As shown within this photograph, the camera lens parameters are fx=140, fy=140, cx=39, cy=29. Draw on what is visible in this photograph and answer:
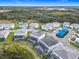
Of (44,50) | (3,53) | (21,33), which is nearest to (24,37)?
(21,33)

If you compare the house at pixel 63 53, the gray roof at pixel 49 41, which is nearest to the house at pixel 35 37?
the gray roof at pixel 49 41

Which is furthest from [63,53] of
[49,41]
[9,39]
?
[9,39]

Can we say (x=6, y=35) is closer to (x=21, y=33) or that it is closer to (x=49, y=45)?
(x=21, y=33)

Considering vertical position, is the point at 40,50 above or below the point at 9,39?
below

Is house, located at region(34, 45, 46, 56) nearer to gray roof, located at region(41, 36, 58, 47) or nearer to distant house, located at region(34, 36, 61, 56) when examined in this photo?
distant house, located at region(34, 36, 61, 56)

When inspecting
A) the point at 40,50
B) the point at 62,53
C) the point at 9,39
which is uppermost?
the point at 62,53

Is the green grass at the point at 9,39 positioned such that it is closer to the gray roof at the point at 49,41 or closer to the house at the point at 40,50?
the house at the point at 40,50

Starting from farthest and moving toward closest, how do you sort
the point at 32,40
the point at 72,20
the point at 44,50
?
1. the point at 72,20
2. the point at 32,40
3. the point at 44,50

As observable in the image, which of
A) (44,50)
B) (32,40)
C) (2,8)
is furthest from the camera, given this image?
(2,8)

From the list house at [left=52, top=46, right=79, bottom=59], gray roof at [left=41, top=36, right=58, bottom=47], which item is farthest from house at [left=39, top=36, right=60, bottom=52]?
house at [left=52, top=46, right=79, bottom=59]

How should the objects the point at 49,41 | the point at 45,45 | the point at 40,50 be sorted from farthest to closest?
1. the point at 49,41
2. the point at 45,45
3. the point at 40,50

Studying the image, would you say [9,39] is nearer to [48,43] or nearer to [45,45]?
[45,45]
